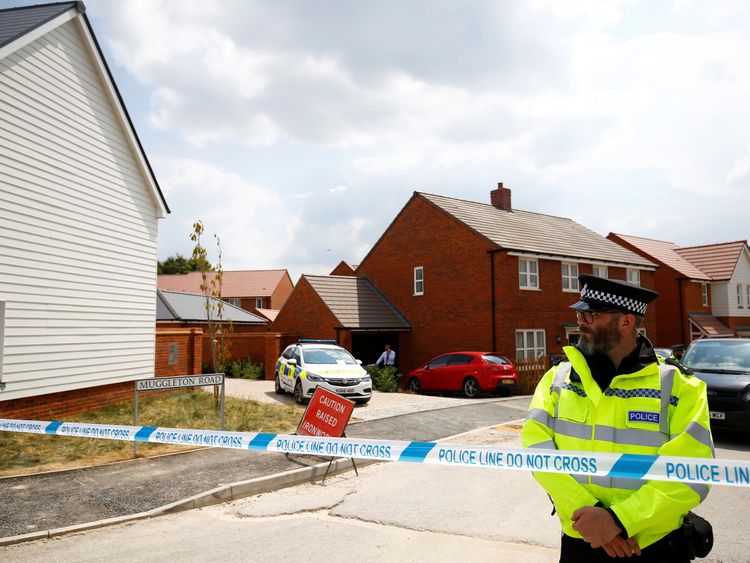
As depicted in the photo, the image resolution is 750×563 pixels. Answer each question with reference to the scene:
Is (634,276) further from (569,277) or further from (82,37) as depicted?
(82,37)

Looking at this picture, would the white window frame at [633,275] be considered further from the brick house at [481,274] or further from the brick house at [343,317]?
the brick house at [343,317]

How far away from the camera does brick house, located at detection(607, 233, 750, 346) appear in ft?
114

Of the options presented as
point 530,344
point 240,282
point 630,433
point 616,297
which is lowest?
point 530,344

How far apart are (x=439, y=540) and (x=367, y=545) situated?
26.6 inches

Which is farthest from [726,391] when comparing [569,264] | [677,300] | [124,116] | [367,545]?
[677,300]

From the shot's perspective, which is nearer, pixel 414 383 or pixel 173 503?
pixel 173 503

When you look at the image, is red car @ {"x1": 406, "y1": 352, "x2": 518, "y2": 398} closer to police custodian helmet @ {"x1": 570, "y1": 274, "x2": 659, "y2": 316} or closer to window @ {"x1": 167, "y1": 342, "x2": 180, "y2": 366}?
window @ {"x1": 167, "y1": 342, "x2": 180, "y2": 366}

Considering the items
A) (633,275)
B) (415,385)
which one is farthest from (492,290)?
(633,275)

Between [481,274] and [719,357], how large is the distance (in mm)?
12823

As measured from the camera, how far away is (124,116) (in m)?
13.2

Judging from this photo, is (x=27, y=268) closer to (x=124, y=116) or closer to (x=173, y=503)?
(x=124, y=116)

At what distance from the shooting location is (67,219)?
11.2 m

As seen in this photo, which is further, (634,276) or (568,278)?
(634,276)

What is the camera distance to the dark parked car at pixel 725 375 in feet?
29.8
